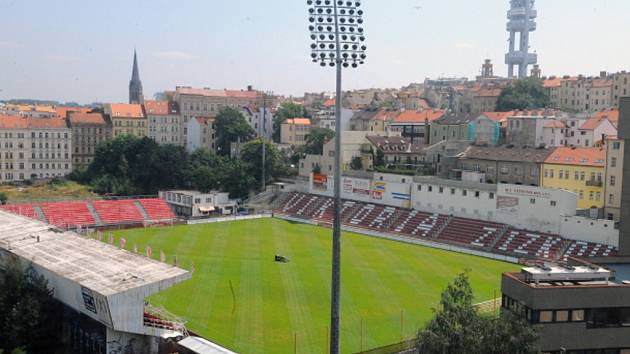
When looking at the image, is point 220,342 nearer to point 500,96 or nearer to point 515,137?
point 515,137

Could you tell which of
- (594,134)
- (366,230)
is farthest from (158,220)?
(594,134)

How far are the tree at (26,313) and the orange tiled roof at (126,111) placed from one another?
7278 cm

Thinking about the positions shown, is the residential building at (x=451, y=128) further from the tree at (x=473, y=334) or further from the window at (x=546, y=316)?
the tree at (x=473, y=334)

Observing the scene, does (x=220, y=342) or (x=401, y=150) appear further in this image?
(x=401, y=150)

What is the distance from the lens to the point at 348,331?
29750mm

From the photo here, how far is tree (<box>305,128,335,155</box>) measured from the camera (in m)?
82.8

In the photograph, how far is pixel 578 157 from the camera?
51.9 metres

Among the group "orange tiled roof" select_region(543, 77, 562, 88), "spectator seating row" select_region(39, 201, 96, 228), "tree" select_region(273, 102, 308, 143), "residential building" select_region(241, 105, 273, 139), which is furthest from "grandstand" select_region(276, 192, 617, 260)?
"orange tiled roof" select_region(543, 77, 562, 88)

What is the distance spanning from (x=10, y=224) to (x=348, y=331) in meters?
21.9

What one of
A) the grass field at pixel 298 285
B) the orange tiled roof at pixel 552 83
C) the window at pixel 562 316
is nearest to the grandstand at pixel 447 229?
the grass field at pixel 298 285

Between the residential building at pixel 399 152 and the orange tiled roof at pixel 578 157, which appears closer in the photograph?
the orange tiled roof at pixel 578 157

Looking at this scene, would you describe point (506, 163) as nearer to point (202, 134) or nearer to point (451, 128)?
point (451, 128)

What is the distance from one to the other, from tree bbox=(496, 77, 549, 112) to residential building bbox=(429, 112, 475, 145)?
25771 millimetres

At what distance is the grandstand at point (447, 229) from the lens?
46438 mm
